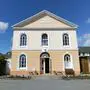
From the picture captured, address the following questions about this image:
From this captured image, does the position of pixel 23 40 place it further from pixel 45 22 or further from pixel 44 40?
pixel 45 22

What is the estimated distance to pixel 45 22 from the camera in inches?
1065

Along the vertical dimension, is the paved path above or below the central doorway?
below

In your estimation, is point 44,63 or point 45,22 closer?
point 44,63

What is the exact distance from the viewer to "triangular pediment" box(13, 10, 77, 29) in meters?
26.9

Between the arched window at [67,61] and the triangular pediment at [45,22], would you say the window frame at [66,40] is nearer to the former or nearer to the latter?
the triangular pediment at [45,22]

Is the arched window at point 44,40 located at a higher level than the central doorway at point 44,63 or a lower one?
higher

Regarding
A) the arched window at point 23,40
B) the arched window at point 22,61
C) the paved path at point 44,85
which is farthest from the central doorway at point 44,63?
the paved path at point 44,85

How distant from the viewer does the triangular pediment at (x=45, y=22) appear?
26.9m

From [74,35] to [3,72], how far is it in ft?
45.0

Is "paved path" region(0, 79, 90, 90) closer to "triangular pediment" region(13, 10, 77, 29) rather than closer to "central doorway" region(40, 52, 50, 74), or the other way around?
"central doorway" region(40, 52, 50, 74)

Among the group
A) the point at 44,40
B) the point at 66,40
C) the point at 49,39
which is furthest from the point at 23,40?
the point at 66,40

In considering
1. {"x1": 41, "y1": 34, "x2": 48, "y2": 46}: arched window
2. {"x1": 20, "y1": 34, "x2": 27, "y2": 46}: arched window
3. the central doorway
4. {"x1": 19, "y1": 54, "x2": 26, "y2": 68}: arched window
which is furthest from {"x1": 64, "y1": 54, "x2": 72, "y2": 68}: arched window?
{"x1": 20, "y1": 34, "x2": 27, "y2": 46}: arched window

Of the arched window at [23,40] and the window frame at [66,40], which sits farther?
the window frame at [66,40]

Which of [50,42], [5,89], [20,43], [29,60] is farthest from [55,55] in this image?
[5,89]
